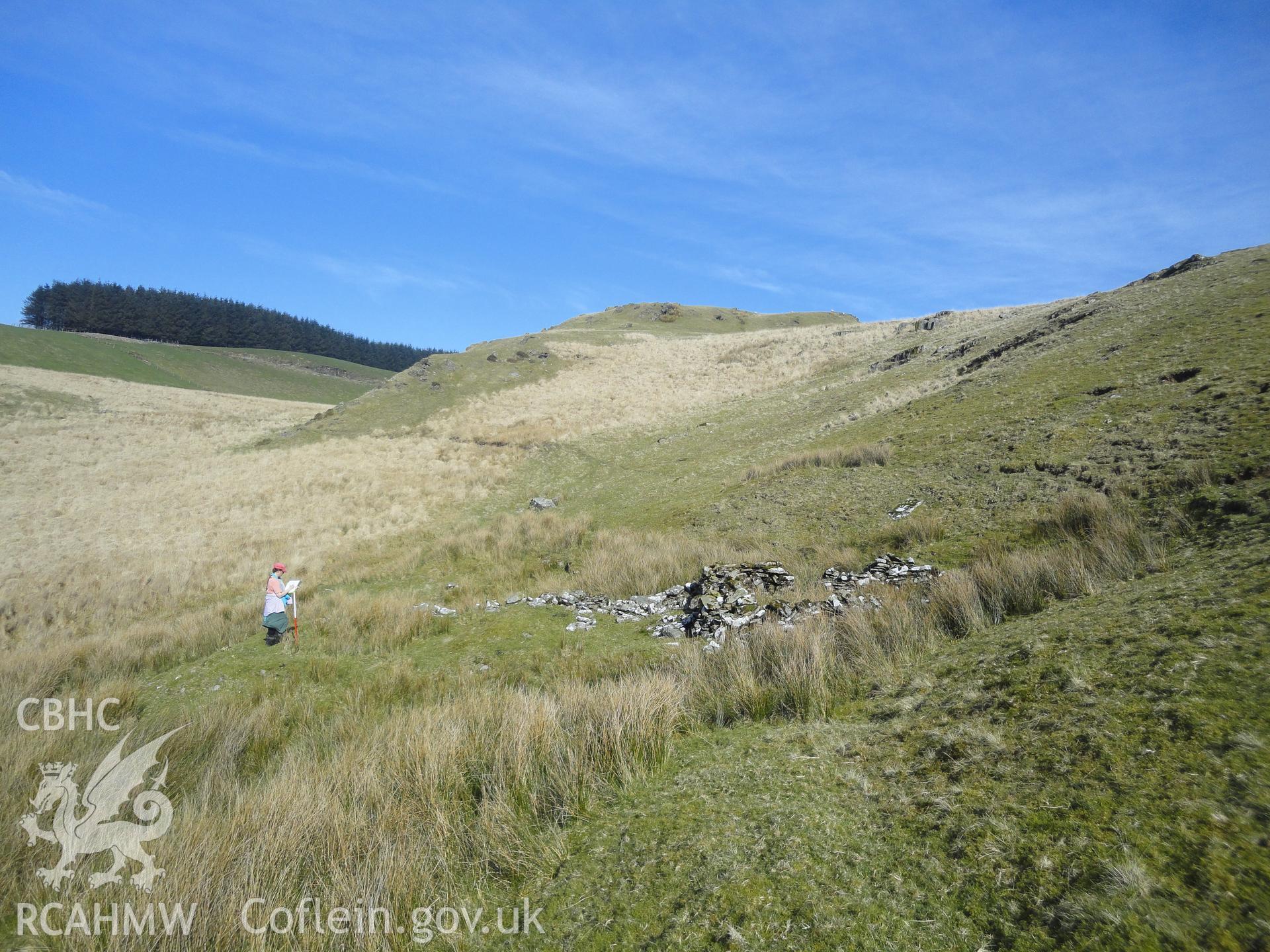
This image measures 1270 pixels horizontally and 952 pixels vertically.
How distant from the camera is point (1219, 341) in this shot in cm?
1355

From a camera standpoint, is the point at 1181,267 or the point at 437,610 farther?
the point at 1181,267

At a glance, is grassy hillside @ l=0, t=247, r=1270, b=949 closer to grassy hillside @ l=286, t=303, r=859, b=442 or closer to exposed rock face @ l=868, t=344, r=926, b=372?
exposed rock face @ l=868, t=344, r=926, b=372

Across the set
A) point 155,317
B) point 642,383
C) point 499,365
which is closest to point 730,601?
point 642,383

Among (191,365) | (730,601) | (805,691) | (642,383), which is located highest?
(191,365)

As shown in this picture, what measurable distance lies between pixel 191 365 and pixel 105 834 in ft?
356

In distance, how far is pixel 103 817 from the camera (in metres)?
4.35

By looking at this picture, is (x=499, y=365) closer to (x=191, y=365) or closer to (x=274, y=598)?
(x=274, y=598)

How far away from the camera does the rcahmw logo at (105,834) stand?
10.8ft

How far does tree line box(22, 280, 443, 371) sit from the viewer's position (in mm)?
105750

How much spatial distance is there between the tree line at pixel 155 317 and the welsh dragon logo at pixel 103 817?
105 metres

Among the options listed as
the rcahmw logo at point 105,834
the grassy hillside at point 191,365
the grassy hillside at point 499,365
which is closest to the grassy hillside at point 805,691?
the rcahmw logo at point 105,834

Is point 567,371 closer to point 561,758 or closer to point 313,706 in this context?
point 313,706

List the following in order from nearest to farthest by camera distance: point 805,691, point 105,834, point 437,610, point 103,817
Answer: point 105,834
point 103,817
point 805,691
point 437,610

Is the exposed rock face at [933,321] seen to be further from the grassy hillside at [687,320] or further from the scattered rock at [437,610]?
the scattered rock at [437,610]
